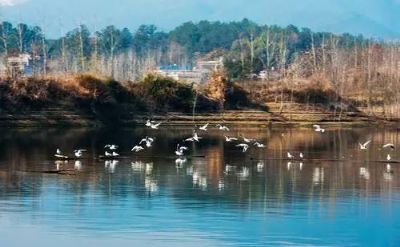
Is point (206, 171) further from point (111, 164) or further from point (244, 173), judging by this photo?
point (111, 164)

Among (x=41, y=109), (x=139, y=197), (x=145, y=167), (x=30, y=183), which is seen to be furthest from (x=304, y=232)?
(x=41, y=109)

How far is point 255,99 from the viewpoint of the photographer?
→ 72.2 metres

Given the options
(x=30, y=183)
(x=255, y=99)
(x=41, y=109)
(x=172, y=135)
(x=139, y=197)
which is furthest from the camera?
(x=255, y=99)

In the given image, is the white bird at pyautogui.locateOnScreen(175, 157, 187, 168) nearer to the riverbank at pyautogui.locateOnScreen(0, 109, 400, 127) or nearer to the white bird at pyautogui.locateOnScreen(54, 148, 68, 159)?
the white bird at pyautogui.locateOnScreen(54, 148, 68, 159)

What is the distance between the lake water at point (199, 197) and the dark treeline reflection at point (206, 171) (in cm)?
4

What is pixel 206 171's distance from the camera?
119ft

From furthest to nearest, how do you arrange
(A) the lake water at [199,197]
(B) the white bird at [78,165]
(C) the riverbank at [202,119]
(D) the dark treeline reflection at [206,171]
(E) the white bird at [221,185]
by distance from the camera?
(C) the riverbank at [202,119]
(B) the white bird at [78,165]
(E) the white bird at [221,185]
(D) the dark treeline reflection at [206,171]
(A) the lake water at [199,197]

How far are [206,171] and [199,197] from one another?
682 cm

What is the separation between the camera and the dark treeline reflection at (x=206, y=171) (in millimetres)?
30359

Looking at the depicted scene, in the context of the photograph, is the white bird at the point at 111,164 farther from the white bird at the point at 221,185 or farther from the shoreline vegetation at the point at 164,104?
the shoreline vegetation at the point at 164,104

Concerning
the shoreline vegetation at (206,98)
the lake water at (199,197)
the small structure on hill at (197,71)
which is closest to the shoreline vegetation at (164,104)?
the shoreline vegetation at (206,98)

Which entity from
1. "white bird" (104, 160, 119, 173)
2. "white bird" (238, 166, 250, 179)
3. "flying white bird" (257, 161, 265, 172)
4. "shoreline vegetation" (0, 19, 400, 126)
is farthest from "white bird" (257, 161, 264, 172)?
"shoreline vegetation" (0, 19, 400, 126)

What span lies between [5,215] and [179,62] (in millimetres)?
124817

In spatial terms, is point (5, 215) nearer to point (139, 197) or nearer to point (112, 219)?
point (112, 219)
